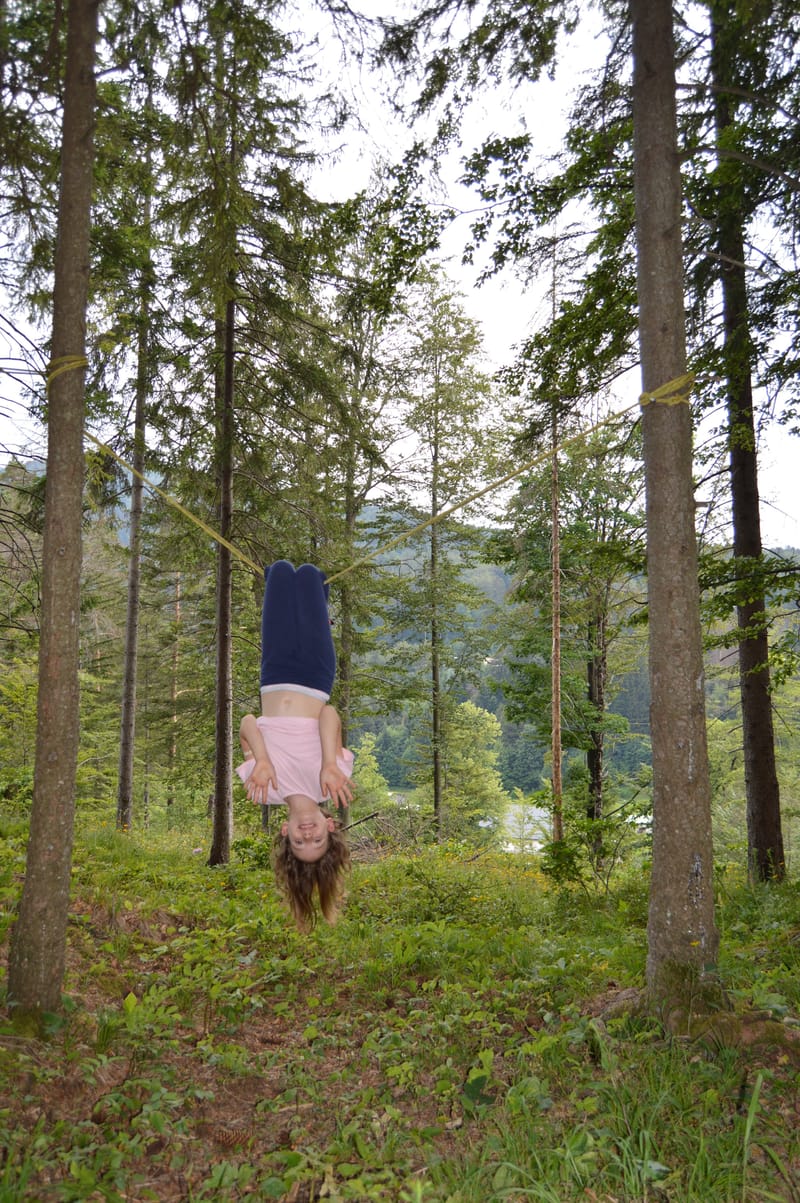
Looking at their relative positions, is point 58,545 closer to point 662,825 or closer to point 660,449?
point 660,449

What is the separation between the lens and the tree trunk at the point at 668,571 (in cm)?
361

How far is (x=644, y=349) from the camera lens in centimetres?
397

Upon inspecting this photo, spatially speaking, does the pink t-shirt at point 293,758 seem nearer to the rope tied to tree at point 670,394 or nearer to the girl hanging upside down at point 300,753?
the girl hanging upside down at point 300,753

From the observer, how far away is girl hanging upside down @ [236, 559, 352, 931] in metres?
4.23

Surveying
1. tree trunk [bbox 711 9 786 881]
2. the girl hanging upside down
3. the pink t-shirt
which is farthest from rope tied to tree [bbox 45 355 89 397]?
tree trunk [bbox 711 9 786 881]

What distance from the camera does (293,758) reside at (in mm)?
4320

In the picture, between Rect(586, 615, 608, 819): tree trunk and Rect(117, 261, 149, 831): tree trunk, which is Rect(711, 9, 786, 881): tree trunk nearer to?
Rect(586, 615, 608, 819): tree trunk

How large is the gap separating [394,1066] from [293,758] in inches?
71.2

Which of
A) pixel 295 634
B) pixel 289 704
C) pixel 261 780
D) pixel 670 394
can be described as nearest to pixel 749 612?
pixel 670 394

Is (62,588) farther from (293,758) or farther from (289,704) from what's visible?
(293,758)

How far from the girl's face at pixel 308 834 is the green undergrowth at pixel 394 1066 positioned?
110 centimetres

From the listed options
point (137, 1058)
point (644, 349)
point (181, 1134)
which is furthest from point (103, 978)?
point (644, 349)

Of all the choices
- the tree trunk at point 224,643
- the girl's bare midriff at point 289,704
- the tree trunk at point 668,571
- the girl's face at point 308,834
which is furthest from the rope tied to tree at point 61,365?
the tree trunk at point 224,643

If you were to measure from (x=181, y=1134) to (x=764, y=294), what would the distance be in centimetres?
736
